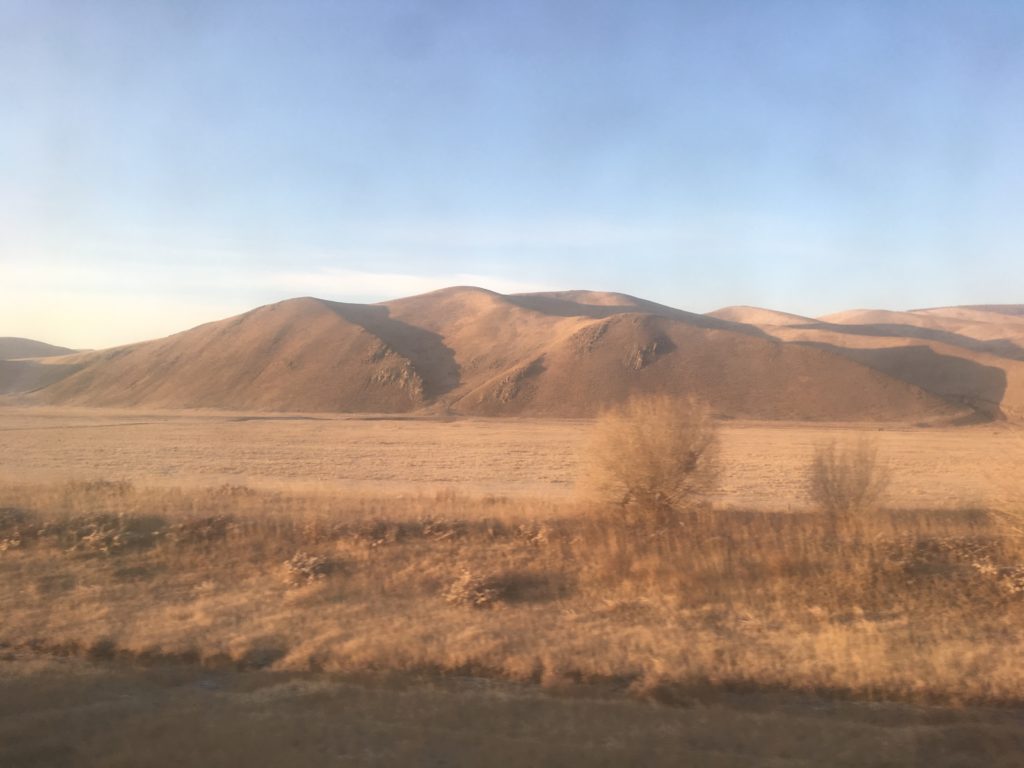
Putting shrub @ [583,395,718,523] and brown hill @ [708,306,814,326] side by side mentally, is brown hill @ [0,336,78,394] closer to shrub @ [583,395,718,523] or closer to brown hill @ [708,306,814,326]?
shrub @ [583,395,718,523]

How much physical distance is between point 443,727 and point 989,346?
495 ft

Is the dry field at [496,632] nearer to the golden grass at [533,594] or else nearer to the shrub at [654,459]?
the golden grass at [533,594]

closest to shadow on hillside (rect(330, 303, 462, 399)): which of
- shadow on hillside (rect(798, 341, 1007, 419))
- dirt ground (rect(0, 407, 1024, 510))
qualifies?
dirt ground (rect(0, 407, 1024, 510))

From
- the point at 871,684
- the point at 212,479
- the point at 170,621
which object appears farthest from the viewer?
the point at 212,479

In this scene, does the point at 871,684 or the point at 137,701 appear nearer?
the point at 137,701

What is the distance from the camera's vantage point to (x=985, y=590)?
1005 centimetres

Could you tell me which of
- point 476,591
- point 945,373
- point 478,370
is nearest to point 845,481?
point 476,591

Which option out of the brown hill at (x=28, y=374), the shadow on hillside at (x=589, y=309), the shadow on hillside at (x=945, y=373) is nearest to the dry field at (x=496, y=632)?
the shadow on hillside at (x=945, y=373)

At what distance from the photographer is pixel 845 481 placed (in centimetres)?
1343

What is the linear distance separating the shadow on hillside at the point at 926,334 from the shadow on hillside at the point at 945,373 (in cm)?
2508

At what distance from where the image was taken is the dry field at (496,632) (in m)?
6.04

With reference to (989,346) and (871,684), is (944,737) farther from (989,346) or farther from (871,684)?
(989,346)

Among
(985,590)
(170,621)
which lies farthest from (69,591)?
(985,590)

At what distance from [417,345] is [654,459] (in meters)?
91.9
